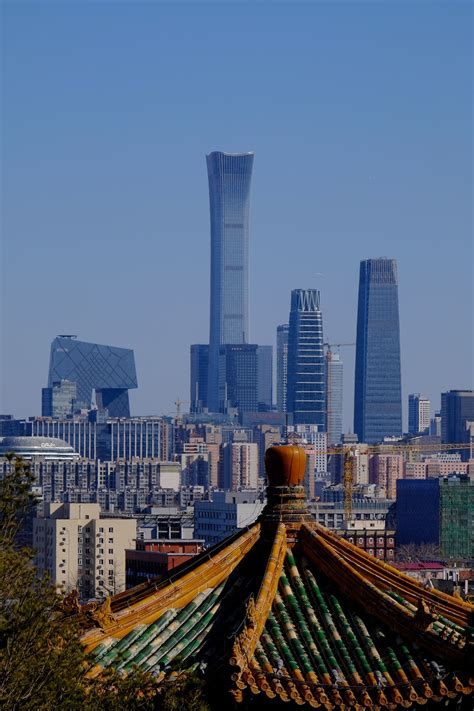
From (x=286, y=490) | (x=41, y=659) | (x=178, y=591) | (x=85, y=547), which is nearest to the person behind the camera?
(x=41, y=659)

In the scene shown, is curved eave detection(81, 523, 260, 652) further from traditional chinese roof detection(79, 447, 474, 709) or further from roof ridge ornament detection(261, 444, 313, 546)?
roof ridge ornament detection(261, 444, 313, 546)

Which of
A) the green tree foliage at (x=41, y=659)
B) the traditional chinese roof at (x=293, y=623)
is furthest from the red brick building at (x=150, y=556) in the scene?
the green tree foliage at (x=41, y=659)

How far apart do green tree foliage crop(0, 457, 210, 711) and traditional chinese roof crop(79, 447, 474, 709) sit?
28 cm

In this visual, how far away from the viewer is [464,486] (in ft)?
585

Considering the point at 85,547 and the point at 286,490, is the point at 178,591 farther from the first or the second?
the point at 85,547

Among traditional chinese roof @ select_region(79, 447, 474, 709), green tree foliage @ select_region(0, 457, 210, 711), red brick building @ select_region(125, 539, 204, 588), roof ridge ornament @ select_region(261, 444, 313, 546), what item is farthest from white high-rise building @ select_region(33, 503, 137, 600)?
green tree foliage @ select_region(0, 457, 210, 711)

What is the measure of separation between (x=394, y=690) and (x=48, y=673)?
1.97 m

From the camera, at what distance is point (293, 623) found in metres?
14.1

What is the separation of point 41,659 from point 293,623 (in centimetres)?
186

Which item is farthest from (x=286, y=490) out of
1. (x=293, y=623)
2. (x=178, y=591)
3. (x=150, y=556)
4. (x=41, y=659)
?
(x=150, y=556)

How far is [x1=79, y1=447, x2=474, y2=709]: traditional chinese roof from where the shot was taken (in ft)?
43.5

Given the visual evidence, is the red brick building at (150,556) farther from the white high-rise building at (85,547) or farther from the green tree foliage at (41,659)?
the green tree foliage at (41,659)

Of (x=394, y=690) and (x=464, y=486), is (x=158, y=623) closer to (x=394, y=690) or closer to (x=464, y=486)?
(x=394, y=690)

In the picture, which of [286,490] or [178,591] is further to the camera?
[286,490]
